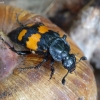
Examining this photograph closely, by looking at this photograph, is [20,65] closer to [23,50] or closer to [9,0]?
[23,50]

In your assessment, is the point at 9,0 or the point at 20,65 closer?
the point at 20,65

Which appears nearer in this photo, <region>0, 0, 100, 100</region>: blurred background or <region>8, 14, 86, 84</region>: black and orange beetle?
<region>8, 14, 86, 84</region>: black and orange beetle

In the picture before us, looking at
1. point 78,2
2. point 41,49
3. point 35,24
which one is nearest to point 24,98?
point 41,49

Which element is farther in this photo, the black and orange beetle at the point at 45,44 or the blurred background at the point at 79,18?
the blurred background at the point at 79,18

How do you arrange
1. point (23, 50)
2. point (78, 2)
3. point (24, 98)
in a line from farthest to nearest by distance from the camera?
point (78, 2)
point (23, 50)
point (24, 98)
